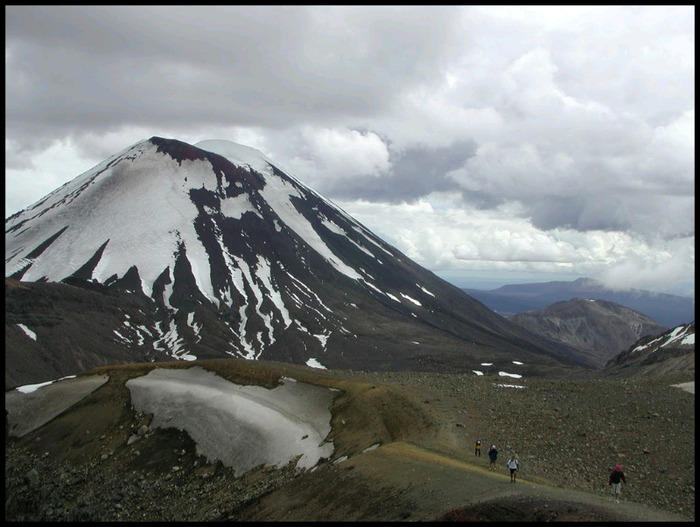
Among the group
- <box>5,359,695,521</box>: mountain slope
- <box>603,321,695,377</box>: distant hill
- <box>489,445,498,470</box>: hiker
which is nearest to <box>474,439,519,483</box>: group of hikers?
<box>489,445,498,470</box>: hiker

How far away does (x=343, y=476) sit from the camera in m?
34.4

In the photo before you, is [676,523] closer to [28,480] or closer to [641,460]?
[641,460]

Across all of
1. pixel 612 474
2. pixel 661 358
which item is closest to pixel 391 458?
pixel 612 474

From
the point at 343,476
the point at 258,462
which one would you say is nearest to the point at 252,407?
the point at 258,462

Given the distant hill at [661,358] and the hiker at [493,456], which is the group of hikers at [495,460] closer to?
the hiker at [493,456]

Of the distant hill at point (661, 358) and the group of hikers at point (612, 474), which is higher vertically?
the group of hikers at point (612, 474)

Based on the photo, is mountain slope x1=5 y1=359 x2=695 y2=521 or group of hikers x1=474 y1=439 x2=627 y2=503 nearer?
mountain slope x1=5 y1=359 x2=695 y2=521

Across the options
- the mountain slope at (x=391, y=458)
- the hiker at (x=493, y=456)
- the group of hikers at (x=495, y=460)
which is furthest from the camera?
the hiker at (x=493, y=456)

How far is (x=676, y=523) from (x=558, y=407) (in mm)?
25020

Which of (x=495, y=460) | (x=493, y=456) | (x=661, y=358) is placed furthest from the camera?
(x=661, y=358)

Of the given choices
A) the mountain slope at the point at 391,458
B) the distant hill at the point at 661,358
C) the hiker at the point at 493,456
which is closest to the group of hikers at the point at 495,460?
the hiker at the point at 493,456

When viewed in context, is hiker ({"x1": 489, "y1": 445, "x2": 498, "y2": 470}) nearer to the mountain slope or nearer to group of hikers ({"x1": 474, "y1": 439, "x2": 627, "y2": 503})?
group of hikers ({"x1": 474, "y1": 439, "x2": 627, "y2": 503})

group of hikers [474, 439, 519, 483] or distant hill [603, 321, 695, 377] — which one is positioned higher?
group of hikers [474, 439, 519, 483]

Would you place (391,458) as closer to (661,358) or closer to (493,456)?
(493,456)
